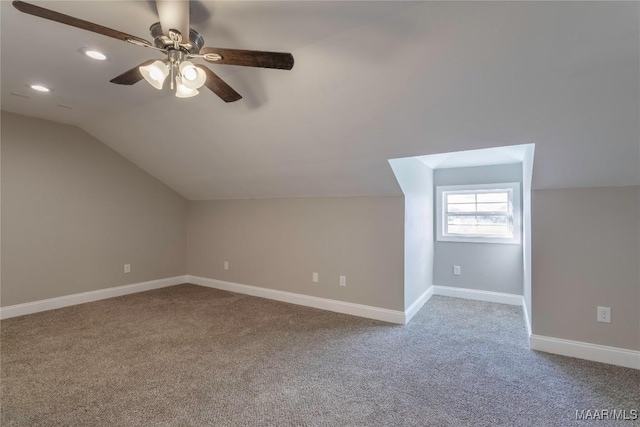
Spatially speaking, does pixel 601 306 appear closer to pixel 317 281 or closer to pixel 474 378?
pixel 474 378

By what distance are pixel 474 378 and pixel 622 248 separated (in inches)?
64.3

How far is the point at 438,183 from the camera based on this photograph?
4.75m

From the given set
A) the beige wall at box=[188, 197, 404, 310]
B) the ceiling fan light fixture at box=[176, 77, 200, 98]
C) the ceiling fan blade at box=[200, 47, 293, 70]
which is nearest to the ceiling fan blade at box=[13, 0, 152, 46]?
the ceiling fan light fixture at box=[176, 77, 200, 98]

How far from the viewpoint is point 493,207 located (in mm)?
4398

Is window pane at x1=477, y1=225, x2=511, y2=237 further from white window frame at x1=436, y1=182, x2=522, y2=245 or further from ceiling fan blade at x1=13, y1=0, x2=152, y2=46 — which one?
ceiling fan blade at x1=13, y1=0, x2=152, y2=46

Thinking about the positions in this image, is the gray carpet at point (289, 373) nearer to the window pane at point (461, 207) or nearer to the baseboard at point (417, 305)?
the baseboard at point (417, 305)

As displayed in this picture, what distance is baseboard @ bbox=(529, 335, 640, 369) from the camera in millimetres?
2475

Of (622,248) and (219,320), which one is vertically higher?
(622,248)

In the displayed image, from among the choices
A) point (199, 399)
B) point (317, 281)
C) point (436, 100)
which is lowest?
point (199, 399)

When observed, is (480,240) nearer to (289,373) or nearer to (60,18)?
(289,373)

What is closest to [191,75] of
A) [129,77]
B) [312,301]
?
[129,77]

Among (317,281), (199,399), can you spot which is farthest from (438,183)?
(199,399)

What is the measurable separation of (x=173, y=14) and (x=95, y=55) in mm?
1244

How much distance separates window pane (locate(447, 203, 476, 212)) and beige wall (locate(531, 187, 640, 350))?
1.73m
